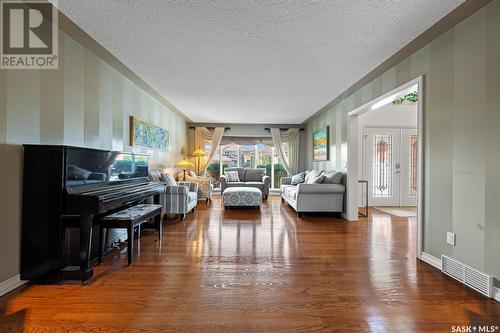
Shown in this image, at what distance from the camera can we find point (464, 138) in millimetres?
2143

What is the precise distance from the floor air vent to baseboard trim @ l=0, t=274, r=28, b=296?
3836mm

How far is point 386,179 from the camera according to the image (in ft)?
20.1

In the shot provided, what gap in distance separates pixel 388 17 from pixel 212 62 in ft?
6.56

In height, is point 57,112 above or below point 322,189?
above

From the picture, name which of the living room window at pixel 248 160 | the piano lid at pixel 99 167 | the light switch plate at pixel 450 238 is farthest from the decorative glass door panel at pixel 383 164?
the piano lid at pixel 99 167

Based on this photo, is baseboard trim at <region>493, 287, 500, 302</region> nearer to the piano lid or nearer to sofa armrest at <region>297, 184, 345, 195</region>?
sofa armrest at <region>297, 184, 345, 195</region>

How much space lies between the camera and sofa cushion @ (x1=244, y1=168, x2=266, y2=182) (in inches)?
306

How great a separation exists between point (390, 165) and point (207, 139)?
5.46m

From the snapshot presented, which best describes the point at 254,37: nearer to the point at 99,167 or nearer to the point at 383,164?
the point at 99,167

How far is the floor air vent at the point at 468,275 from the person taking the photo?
1.88 metres

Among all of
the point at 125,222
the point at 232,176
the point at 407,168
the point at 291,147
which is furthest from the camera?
the point at 291,147

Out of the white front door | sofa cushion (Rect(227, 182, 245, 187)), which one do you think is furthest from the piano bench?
the white front door

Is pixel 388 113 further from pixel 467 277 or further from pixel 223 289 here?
pixel 223 289

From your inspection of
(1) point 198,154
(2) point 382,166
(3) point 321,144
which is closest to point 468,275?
(3) point 321,144
